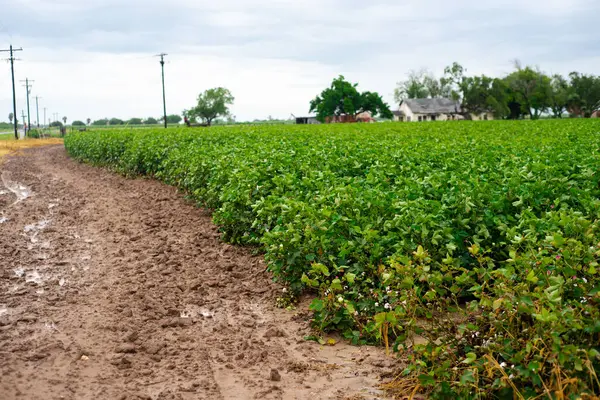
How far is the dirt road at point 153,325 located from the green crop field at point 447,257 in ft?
1.27

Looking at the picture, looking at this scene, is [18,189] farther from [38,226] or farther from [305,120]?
[305,120]

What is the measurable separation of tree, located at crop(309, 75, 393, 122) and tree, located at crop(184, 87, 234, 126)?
46161mm

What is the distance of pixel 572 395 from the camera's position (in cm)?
365

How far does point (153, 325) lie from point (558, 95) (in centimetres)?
9140

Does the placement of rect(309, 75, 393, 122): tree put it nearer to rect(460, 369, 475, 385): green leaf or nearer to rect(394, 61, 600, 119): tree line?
rect(394, 61, 600, 119): tree line

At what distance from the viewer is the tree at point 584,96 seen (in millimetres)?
88500

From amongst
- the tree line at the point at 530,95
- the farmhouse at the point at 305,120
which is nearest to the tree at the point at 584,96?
the tree line at the point at 530,95

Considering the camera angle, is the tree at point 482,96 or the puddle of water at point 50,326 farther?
the tree at point 482,96

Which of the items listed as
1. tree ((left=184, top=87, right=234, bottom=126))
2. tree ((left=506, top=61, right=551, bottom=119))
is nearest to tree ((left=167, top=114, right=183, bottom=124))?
tree ((left=184, top=87, right=234, bottom=126))

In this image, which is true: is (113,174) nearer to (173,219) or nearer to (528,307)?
(173,219)

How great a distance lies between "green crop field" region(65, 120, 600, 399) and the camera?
406cm

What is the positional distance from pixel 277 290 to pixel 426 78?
138 m

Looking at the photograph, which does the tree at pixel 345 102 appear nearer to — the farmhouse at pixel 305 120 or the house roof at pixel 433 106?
the farmhouse at pixel 305 120

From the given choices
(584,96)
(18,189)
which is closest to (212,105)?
(584,96)
